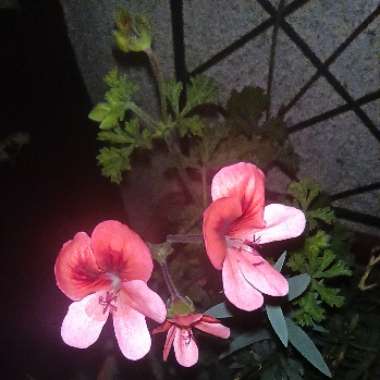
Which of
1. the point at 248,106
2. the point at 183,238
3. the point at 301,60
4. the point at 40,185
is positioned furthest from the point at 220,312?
the point at 40,185

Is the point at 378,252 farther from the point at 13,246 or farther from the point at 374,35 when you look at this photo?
the point at 13,246

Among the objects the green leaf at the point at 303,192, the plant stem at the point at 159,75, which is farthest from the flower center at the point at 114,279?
the green leaf at the point at 303,192

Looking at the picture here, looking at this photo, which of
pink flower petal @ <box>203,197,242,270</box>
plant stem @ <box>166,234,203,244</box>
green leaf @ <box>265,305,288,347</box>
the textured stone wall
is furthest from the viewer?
the textured stone wall

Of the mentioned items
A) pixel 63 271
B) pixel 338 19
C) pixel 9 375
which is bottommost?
pixel 9 375

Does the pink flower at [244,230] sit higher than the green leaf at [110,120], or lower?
lower

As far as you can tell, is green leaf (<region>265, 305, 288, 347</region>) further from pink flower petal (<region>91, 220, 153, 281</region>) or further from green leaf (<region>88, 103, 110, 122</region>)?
green leaf (<region>88, 103, 110, 122</region>)

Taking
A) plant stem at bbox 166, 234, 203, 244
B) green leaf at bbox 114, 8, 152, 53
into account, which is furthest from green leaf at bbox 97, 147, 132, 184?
plant stem at bbox 166, 234, 203, 244

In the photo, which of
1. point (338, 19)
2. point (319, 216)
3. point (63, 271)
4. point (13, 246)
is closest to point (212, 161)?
point (319, 216)

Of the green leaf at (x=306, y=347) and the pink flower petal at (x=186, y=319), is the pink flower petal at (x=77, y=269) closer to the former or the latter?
the pink flower petal at (x=186, y=319)
